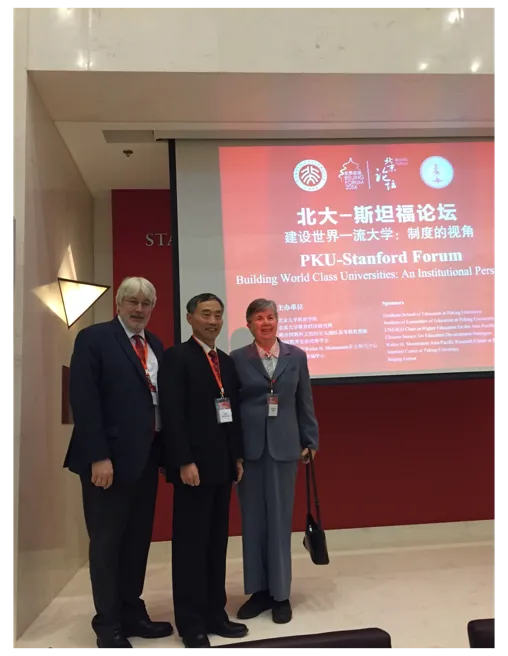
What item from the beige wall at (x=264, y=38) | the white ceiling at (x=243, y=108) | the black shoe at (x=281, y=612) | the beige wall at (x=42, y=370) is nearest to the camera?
the black shoe at (x=281, y=612)

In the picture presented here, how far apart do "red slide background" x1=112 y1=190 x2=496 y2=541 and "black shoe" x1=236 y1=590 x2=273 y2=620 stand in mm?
1425

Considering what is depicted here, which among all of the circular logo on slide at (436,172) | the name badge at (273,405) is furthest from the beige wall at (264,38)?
the name badge at (273,405)

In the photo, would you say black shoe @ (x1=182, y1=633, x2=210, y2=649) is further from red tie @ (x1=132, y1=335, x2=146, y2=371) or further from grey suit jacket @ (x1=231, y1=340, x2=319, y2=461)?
red tie @ (x1=132, y1=335, x2=146, y2=371)

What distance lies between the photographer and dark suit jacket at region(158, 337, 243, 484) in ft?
8.03

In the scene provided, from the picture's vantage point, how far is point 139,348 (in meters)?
2.58

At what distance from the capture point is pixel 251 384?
278cm

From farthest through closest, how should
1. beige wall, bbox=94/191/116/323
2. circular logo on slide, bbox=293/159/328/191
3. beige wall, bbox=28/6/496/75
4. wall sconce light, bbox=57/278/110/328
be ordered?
beige wall, bbox=94/191/116/323
circular logo on slide, bbox=293/159/328/191
wall sconce light, bbox=57/278/110/328
beige wall, bbox=28/6/496/75

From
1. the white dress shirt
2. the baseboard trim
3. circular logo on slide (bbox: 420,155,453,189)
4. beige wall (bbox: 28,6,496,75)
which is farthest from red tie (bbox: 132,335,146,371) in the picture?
circular logo on slide (bbox: 420,155,453,189)

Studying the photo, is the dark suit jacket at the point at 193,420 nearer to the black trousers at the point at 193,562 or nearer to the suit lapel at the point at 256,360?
the black trousers at the point at 193,562

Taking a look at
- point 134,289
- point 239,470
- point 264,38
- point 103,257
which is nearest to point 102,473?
point 239,470

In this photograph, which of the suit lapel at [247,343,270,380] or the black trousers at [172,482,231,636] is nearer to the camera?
the black trousers at [172,482,231,636]

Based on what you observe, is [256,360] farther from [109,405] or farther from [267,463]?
[109,405]

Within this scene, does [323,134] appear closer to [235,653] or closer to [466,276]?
[466,276]

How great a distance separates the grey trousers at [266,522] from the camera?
276 centimetres
